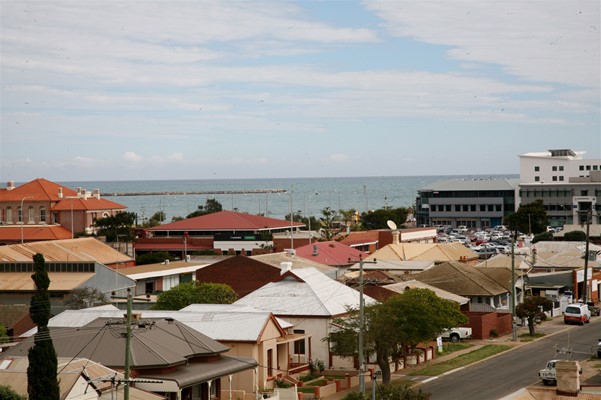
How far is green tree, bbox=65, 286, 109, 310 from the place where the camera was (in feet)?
214

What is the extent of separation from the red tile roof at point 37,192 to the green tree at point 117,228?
18.4 m

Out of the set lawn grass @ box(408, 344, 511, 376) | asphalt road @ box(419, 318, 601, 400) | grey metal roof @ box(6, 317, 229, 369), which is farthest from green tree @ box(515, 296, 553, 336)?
grey metal roof @ box(6, 317, 229, 369)

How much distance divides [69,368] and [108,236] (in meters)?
80.0

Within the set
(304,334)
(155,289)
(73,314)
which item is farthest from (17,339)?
(155,289)

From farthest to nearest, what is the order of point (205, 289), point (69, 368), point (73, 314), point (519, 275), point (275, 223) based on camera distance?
point (275, 223)
point (519, 275)
point (205, 289)
point (73, 314)
point (69, 368)

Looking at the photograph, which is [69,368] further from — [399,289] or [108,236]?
[108,236]

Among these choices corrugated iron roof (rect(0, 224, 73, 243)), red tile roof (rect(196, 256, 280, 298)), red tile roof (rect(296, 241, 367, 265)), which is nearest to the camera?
red tile roof (rect(196, 256, 280, 298))

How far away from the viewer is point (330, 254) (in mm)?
92938

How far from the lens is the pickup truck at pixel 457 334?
6488cm

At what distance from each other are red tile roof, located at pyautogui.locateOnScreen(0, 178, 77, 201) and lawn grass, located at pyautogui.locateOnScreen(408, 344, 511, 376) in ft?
280

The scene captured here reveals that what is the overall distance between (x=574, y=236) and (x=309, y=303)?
75741 millimetres

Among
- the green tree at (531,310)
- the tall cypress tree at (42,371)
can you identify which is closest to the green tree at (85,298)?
the green tree at (531,310)

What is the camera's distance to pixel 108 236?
380ft

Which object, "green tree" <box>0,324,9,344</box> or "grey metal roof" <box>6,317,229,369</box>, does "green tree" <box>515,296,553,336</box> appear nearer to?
"grey metal roof" <box>6,317,229,369</box>
